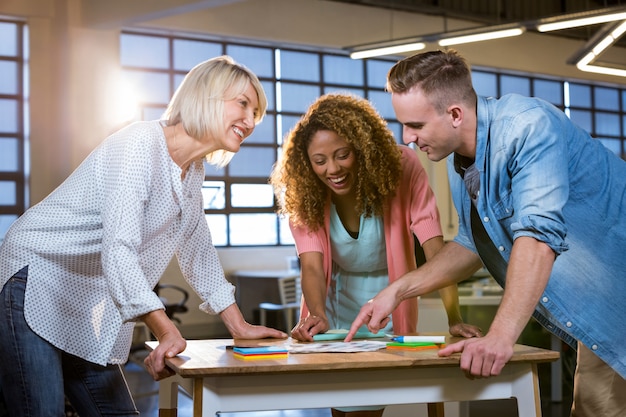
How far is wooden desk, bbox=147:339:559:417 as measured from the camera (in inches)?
66.1

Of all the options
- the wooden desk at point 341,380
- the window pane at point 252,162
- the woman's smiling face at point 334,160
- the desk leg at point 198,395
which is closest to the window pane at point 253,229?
the window pane at point 252,162

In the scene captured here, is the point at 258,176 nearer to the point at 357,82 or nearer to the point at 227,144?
the point at 357,82

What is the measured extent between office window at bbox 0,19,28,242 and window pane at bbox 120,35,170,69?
134cm

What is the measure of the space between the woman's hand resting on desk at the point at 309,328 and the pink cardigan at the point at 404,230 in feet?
0.85

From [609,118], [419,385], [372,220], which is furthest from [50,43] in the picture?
[609,118]

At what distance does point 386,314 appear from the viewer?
6.97 ft

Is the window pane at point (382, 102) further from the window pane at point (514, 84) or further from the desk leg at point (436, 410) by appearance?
the desk leg at point (436, 410)

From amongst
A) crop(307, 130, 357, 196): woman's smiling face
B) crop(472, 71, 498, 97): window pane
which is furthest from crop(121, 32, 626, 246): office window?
crop(307, 130, 357, 196): woman's smiling face

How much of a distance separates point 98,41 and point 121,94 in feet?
2.36

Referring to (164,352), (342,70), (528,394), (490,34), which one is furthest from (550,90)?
(164,352)

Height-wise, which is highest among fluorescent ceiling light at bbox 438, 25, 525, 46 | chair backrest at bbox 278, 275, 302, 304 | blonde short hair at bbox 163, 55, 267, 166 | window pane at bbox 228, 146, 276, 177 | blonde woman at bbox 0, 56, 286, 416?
fluorescent ceiling light at bbox 438, 25, 525, 46

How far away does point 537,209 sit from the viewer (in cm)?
174

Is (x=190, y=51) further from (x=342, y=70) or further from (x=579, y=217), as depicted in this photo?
(x=579, y=217)

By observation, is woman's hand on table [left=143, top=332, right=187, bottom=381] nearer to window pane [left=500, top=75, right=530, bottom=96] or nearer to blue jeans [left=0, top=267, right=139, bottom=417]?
blue jeans [left=0, top=267, right=139, bottom=417]
